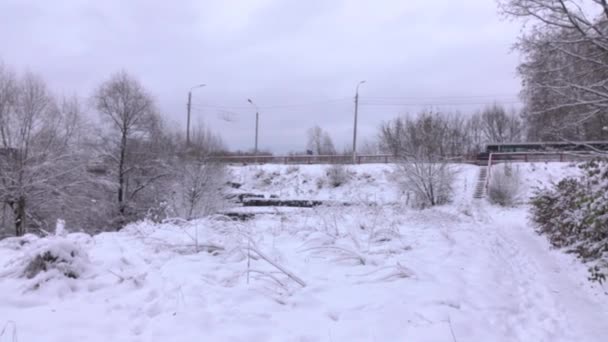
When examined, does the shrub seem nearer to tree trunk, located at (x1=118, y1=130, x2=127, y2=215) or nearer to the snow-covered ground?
the snow-covered ground

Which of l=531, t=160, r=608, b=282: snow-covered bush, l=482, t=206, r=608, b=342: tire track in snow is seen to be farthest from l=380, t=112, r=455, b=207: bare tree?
l=482, t=206, r=608, b=342: tire track in snow

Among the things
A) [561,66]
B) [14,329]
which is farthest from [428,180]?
[14,329]

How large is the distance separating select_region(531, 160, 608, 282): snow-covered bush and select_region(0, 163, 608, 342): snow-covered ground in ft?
1.30

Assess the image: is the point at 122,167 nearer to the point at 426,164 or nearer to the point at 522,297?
the point at 426,164

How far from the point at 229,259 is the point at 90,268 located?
1.58 metres

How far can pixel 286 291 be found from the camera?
3607 mm

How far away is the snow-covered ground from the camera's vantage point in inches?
111

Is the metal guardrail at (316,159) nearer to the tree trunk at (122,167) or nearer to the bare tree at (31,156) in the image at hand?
the tree trunk at (122,167)

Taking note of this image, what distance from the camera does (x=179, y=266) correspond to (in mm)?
4203

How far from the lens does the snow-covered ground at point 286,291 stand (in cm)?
283

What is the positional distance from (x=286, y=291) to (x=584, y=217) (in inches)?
196

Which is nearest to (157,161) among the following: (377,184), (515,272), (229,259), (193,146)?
(193,146)

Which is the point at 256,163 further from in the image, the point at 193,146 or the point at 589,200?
the point at 589,200

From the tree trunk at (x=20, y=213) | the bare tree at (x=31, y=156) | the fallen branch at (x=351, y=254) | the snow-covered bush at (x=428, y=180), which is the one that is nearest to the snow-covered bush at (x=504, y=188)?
the snow-covered bush at (x=428, y=180)
